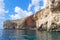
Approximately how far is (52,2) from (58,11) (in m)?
2.82

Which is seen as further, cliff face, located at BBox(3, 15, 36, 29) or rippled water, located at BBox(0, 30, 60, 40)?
cliff face, located at BBox(3, 15, 36, 29)

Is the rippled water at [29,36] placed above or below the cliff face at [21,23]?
below

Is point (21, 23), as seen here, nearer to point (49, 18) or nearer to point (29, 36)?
point (49, 18)

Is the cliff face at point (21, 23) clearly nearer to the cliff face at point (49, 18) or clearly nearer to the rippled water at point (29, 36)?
the cliff face at point (49, 18)

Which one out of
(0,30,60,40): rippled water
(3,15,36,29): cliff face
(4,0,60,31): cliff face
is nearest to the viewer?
(0,30,60,40): rippled water

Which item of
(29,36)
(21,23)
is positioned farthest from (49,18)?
(21,23)

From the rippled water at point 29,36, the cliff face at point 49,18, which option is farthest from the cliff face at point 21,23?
the rippled water at point 29,36

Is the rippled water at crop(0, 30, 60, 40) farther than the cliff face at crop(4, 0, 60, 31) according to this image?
No

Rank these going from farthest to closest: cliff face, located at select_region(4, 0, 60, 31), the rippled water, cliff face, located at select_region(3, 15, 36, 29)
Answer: cliff face, located at select_region(3, 15, 36, 29) → cliff face, located at select_region(4, 0, 60, 31) → the rippled water

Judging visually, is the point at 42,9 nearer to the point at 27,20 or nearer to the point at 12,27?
the point at 27,20

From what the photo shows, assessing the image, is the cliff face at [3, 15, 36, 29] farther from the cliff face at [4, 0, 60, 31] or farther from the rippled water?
the rippled water

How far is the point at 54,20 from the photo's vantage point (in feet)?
138

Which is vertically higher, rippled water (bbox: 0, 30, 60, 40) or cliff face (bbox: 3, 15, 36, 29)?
cliff face (bbox: 3, 15, 36, 29)

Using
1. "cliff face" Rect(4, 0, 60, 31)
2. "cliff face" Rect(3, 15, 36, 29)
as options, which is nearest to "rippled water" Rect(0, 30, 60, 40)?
"cliff face" Rect(4, 0, 60, 31)
